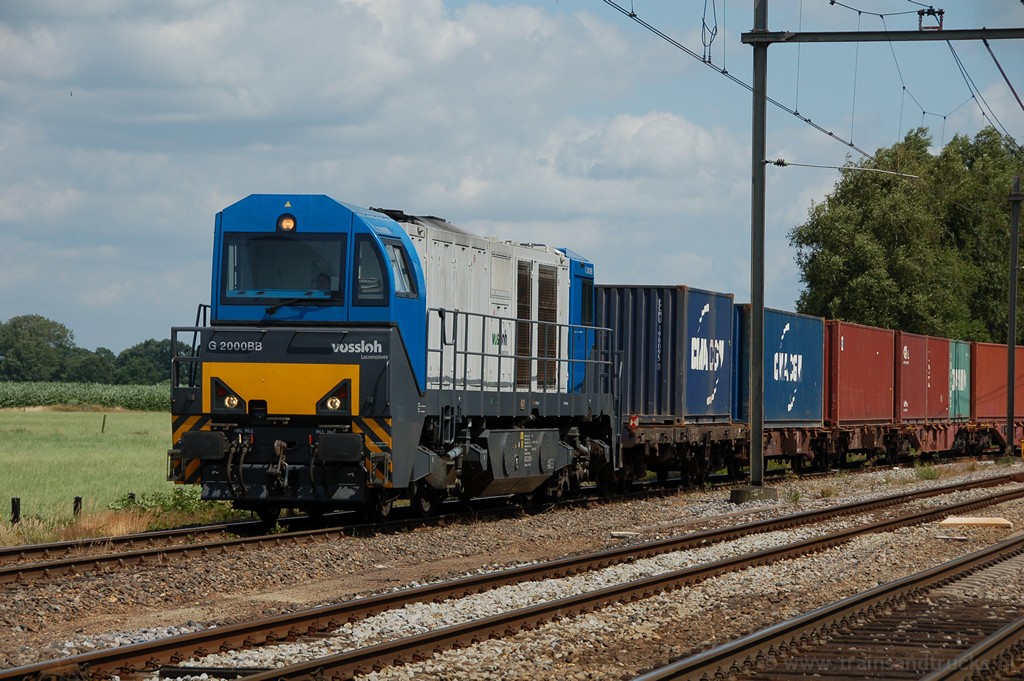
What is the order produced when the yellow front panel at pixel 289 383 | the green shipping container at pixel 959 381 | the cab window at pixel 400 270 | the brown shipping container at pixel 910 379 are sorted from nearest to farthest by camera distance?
the yellow front panel at pixel 289 383
the cab window at pixel 400 270
the brown shipping container at pixel 910 379
the green shipping container at pixel 959 381

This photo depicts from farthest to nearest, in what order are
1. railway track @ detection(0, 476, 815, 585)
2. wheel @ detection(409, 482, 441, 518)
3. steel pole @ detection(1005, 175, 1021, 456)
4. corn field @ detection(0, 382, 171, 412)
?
corn field @ detection(0, 382, 171, 412)
steel pole @ detection(1005, 175, 1021, 456)
wheel @ detection(409, 482, 441, 518)
railway track @ detection(0, 476, 815, 585)

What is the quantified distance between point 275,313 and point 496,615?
6591 millimetres

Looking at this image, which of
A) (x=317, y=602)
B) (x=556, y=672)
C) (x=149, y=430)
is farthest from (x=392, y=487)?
(x=149, y=430)

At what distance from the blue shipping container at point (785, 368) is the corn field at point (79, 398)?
56812 millimetres

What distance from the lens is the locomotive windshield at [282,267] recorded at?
49.6ft

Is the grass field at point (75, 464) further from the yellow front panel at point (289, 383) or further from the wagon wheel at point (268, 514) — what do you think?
the yellow front panel at point (289, 383)

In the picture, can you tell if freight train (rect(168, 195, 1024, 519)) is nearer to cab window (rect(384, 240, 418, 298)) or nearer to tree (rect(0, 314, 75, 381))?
cab window (rect(384, 240, 418, 298))

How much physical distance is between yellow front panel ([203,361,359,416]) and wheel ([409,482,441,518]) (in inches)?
90.9

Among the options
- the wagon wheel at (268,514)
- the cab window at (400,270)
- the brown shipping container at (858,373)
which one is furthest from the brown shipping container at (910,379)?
the wagon wheel at (268,514)

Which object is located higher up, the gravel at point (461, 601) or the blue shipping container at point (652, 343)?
the blue shipping container at point (652, 343)

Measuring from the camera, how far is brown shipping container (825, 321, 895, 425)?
99.7ft

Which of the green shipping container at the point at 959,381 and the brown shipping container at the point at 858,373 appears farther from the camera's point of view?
the green shipping container at the point at 959,381

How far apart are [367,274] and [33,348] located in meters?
154

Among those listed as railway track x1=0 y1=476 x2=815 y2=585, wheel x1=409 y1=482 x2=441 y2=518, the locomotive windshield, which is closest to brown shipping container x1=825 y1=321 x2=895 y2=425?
railway track x1=0 y1=476 x2=815 y2=585
